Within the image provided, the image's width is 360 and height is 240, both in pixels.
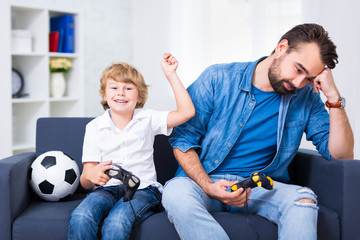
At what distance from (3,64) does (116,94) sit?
1764 millimetres

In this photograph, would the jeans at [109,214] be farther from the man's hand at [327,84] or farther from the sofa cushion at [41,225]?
the man's hand at [327,84]

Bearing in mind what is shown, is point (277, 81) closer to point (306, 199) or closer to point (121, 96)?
point (306, 199)

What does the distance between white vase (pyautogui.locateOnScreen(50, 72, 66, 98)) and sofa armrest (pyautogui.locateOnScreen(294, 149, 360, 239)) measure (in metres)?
2.44

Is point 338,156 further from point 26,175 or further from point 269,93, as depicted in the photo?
point 26,175

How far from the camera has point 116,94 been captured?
1.74 metres

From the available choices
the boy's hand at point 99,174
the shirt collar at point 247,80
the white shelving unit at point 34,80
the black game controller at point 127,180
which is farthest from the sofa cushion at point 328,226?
the white shelving unit at point 34,80

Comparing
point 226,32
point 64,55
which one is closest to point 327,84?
point 226,32

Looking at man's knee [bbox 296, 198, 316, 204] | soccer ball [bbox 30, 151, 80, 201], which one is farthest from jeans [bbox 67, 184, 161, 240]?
man's knee [bbox 296, 198, 316, 204]

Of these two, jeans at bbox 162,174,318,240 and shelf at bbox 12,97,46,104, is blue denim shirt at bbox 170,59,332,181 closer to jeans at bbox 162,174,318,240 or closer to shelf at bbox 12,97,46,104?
jeans at bbox 162,174,318,240

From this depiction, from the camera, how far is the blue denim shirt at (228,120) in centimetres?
173

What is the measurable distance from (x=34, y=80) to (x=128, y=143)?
6.66ft

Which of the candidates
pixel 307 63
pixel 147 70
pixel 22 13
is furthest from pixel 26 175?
pixel 147 70

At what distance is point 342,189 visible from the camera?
1571 millimetres

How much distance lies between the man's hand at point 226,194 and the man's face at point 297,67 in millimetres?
435
